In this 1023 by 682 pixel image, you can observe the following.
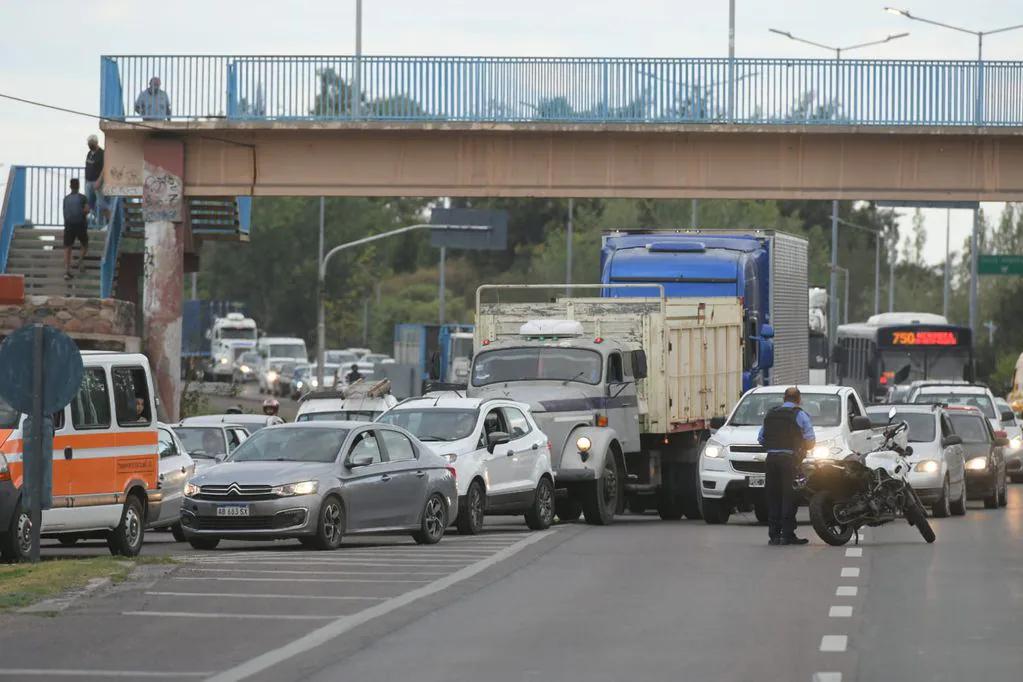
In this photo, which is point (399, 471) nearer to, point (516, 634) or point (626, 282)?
point (516, 634)

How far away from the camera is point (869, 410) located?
31.9 meters

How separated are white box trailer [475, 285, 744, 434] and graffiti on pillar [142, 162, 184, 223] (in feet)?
29.7

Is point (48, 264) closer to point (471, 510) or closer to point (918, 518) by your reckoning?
point (471, 510)

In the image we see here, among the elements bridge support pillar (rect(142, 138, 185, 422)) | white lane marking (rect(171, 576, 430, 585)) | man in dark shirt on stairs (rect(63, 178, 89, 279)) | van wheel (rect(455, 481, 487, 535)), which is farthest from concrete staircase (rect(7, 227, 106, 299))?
white lane marking (rect(171, 576, 430, 585))

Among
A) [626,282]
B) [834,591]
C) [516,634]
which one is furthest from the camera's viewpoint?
[626,282]

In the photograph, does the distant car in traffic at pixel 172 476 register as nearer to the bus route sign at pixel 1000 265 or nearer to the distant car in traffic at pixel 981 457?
the distant car in traffic at pixel 981 457

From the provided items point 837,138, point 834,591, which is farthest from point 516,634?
point 837,138

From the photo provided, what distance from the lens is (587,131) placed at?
36.1 m

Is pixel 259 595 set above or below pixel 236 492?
below

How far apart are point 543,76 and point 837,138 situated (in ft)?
17.3

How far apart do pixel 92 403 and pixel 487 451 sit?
19.1 feet

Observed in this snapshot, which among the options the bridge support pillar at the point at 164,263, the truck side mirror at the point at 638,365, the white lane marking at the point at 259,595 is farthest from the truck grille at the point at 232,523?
the bridge support pillar at the point at 164,263

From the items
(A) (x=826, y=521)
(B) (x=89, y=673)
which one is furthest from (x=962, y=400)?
(B) (x=89, y=673)

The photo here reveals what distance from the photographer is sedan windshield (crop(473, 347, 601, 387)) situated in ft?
90.9
